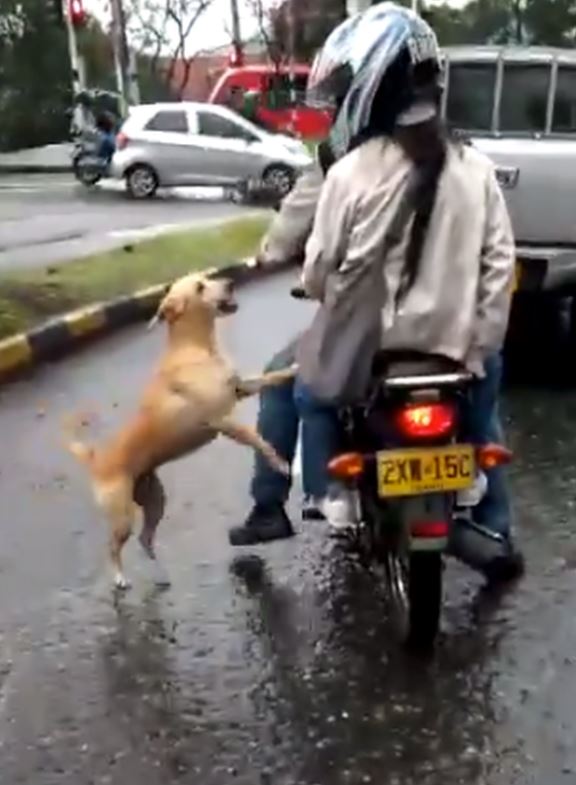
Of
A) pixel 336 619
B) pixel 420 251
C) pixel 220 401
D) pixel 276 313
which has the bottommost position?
pixel 276 313

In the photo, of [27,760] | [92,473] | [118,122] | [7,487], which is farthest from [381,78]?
[118,122]

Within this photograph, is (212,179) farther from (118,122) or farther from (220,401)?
(220,401)

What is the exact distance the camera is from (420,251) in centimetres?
550

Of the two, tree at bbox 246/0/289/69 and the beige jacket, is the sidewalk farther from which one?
the beige jacket

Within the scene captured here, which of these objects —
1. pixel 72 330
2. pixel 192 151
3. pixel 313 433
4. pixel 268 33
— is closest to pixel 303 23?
pixel 268 33

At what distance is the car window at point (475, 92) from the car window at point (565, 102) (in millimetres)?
397

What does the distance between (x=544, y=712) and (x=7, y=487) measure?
3.66 m

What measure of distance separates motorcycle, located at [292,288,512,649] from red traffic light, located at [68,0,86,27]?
37981 millimetres

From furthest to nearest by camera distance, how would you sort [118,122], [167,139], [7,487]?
[118,122] → [167,139] → [7,487]

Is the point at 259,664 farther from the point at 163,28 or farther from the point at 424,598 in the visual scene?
the point at 163,28

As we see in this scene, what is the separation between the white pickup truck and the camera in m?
10.7

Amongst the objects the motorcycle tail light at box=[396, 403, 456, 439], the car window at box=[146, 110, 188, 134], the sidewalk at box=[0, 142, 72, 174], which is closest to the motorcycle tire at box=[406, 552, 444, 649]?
the motorcycle tail light at box=[396, 403, 456, 439]

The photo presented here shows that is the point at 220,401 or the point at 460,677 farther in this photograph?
the point at 220,401

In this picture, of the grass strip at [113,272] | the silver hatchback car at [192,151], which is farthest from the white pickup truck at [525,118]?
the silver hatchback car at [192,151]
